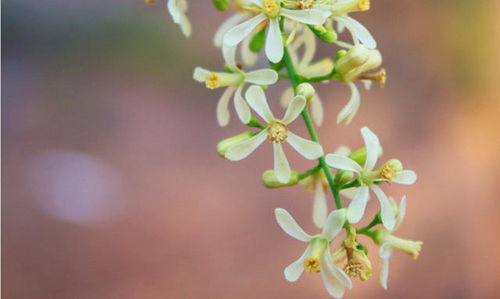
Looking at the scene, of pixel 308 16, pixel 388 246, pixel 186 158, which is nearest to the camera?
pixel 308 16

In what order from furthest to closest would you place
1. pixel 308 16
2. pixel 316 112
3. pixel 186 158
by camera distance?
pixel 186 158, pixel 316 112, pixel 308 16

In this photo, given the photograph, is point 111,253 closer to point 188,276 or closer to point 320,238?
point 188,276

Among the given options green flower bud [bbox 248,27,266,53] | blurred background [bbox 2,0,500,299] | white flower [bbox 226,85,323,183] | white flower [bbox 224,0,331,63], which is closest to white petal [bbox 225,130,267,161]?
white flower [bbox 226,85,323,183]

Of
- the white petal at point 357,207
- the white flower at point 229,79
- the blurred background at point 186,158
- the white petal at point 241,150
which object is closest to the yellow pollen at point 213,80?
the white flower at point 229,79

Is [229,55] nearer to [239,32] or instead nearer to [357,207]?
[239,32]

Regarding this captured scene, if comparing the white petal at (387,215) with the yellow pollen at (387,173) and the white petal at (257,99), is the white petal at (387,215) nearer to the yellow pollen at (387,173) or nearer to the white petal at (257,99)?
the yellow pollen at (387,173)

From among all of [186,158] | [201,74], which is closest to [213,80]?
[201,74]

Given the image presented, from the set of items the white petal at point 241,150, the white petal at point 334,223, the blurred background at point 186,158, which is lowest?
the white petal at point 334,223

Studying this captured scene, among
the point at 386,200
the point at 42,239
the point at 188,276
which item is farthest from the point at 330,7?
the point at 42,239
